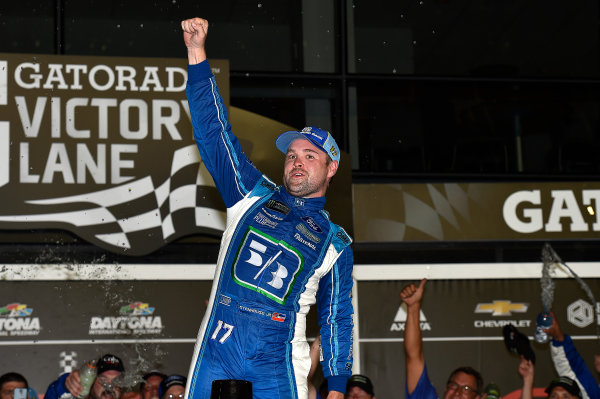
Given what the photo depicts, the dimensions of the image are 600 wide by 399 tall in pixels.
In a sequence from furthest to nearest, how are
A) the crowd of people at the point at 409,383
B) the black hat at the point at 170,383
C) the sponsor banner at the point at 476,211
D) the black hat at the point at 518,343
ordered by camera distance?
the sponsor banner at the point at 476,211, the black hat at the point at 518,343, the crowd of people at the point at 409,383, the black hat at the point at 170,383

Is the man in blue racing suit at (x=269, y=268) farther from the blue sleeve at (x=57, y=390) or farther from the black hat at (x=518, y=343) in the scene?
the black hat at (x=518, y=343)

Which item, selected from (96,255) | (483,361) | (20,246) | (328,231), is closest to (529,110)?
(483,361)

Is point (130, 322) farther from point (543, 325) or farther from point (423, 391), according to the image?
point (543, 325)

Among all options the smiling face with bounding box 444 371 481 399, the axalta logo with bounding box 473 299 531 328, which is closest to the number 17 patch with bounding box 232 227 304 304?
the smiling face with bounding box 444 371 481 399

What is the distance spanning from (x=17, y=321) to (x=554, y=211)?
521 cm

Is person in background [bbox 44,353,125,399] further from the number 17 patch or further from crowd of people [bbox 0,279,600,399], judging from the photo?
the number 17 patch

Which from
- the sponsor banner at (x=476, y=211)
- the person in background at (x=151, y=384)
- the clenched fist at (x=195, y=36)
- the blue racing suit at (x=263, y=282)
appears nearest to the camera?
the blue racing suit at (x=263, y=282)

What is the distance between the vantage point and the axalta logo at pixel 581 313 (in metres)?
8.66

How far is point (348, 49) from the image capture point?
9.13 meters

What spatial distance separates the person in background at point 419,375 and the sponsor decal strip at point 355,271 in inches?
50.2

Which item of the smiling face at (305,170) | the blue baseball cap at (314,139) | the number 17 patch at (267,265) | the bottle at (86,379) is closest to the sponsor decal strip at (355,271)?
the bottle at (86,379)

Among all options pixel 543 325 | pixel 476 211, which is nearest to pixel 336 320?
pixel 543 325

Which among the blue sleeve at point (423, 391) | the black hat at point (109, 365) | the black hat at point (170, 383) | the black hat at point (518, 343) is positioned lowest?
the blue sleeve at point (423, 391)

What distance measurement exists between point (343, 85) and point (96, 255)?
295 centimetres
